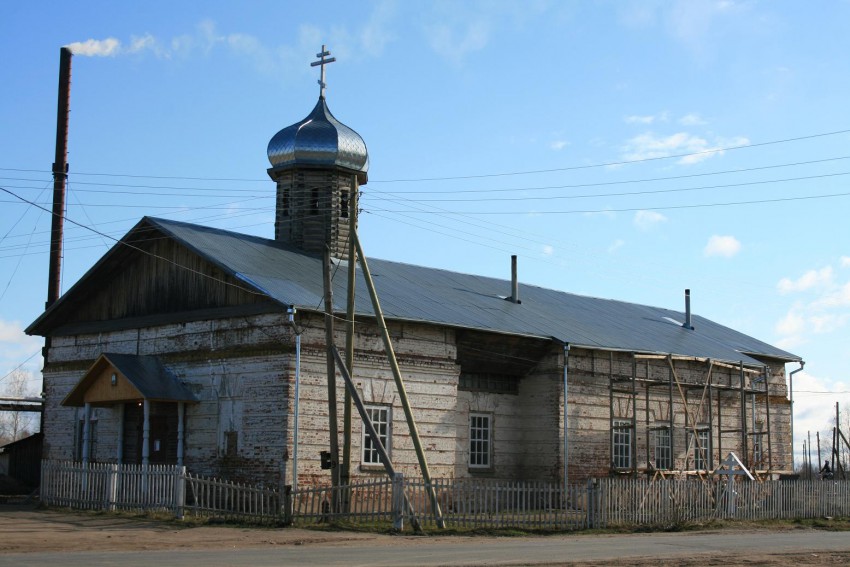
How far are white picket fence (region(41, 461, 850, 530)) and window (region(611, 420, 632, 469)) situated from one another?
18.6 ft

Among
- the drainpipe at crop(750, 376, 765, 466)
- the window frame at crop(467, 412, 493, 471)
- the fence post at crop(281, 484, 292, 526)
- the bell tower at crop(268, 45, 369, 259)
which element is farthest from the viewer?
the drainpipe at crop(750, 376, 765, 466)

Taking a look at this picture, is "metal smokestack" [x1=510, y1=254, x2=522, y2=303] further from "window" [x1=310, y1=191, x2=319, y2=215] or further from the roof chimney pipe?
"window" [x1=310, y1=191, x2=319, y2=215]

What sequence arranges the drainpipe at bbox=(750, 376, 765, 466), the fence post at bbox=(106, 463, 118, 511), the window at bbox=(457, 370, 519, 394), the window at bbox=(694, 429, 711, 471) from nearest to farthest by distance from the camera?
the fence post at bbox=(106, 463, 118, 511), the window at bbox=(457, 370, 519, 394), the window at bbox=(694, 429, 711, 471), the drainpipe at bbox=(750, 376, 765, 466)

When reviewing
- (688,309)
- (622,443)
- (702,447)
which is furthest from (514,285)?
(688,309)

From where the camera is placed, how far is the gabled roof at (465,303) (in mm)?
25891

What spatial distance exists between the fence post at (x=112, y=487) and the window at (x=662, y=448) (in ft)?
51.9

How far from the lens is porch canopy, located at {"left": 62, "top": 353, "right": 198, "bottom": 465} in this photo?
25266 mm

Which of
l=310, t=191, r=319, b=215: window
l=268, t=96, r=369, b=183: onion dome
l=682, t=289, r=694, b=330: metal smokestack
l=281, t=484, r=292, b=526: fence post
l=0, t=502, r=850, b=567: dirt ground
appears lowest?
l=0, t=502, r=850, b=567: dirt ground

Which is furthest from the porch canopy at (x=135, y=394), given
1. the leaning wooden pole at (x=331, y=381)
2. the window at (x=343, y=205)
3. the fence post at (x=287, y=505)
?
the window at (x=343, y=205)

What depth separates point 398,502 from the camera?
20953mm

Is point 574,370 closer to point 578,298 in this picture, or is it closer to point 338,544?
point 578,298

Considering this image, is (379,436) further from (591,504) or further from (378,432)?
(591,504)

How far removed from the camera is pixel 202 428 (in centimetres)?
2600

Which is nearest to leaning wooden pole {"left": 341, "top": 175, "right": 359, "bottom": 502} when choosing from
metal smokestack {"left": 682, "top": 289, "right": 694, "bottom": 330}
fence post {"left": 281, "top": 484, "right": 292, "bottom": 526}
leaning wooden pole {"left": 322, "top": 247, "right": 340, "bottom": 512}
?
leaning wooden pole {"left": 322, "top": 247, "right": 340, "bottom": 512}
